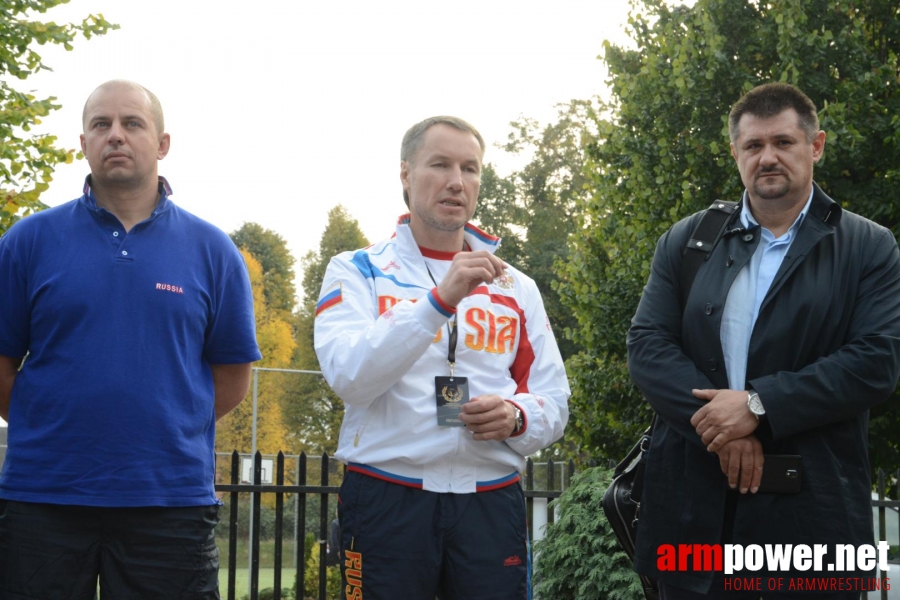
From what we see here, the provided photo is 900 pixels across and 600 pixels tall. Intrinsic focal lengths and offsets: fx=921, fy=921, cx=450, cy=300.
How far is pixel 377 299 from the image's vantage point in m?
3.14

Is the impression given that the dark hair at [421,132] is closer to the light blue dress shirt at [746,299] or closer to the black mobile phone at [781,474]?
the light blue dress shirt at [746,299]

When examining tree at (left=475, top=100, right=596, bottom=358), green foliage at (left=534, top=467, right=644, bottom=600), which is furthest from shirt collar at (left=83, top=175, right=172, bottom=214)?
tree at (left=475, top=100, right=596, bottom=358)

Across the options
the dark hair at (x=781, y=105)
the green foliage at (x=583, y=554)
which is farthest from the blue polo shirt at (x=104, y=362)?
the green foliage at (x=583, y=554)

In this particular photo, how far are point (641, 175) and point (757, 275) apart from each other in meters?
10.5

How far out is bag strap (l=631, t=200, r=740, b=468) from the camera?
345 centimetres

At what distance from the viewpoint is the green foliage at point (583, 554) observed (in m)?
6.09

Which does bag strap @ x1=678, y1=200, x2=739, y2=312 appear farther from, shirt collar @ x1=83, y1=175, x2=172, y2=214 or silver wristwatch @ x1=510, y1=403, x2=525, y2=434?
shirt collar @ x1=83, y1=175, x2=172, y2=214

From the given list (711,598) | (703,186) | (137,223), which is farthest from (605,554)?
(703,186)

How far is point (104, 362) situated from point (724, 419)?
202 cm

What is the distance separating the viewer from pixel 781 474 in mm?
3055

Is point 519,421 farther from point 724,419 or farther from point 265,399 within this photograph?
point 265,399

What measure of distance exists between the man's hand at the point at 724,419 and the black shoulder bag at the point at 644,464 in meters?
0.36

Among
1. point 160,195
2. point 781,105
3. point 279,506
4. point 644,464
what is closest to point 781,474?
point 644,464

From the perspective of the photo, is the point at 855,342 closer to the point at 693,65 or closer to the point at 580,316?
the point at 693,65
